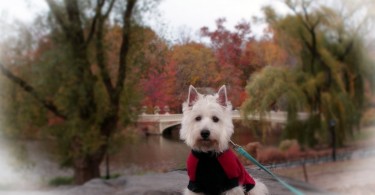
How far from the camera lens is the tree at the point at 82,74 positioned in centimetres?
192

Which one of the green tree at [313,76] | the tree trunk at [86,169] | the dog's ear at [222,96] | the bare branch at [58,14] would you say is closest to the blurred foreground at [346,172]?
the green tree at [313,76]

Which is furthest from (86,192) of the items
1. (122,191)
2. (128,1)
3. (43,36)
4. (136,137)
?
(128,1)

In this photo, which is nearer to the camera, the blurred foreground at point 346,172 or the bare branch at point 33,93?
the bare branch at point 33,93

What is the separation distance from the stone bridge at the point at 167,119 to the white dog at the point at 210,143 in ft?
0.15

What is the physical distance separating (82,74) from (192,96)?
1.50ft

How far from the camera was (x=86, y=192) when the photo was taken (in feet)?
7.05

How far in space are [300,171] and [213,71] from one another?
0.70m

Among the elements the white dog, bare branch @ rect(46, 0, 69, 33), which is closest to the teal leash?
the white dog

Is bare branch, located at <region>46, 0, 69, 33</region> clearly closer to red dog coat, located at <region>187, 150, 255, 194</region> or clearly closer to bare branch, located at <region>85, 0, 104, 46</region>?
bare branch, located at <region>85, 0, 104, 46</region>

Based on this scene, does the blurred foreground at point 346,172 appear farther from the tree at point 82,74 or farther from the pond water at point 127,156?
the tree at point 82,74

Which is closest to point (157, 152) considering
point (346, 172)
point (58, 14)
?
point (58, 14)

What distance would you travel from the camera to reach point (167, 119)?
2.07 meters

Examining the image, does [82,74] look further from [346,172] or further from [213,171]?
[346,172]

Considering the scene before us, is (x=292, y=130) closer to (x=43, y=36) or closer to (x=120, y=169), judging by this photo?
(x=120, y=169)
